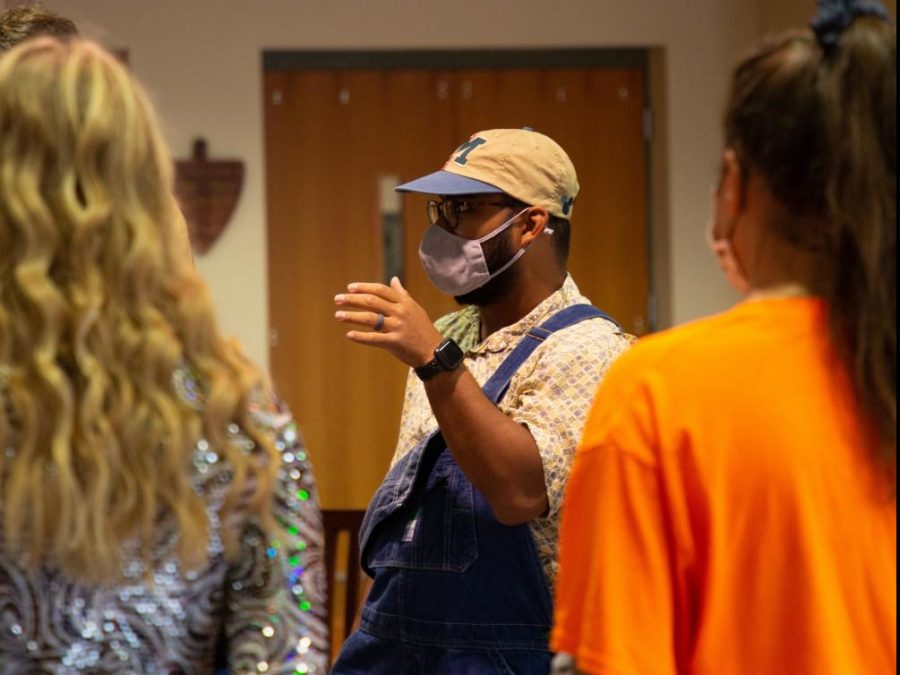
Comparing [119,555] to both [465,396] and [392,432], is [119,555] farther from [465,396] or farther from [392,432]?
[392,432]

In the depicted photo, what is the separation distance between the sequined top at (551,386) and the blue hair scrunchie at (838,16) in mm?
844

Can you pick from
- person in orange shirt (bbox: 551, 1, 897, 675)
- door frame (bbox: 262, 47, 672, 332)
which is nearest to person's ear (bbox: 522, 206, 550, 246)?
person in orange shirt (bbox: 551, 1, 897, 675)

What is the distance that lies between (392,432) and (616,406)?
393 centimetres

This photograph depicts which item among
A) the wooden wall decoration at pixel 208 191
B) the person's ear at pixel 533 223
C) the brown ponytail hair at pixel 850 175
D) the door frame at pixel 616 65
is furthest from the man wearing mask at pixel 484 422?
the door frame at pixel 616 65

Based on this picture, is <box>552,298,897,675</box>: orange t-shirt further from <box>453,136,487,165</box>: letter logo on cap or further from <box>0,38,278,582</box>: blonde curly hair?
<box>453,136,487,165</box>: letter logo on cap

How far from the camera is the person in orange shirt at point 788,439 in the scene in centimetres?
106

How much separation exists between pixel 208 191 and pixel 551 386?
322 cm

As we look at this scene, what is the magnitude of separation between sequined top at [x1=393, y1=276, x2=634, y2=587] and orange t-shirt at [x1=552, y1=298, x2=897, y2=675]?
0.71 meters

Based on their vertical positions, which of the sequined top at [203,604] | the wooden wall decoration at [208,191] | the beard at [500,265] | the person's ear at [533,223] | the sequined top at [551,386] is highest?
the wooden wall decoration at [208,191]

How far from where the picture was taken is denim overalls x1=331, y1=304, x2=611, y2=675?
5.93 feet

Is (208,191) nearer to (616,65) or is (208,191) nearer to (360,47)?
(360,47)

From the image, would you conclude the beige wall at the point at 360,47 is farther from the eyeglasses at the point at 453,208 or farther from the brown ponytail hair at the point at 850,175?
the brown ponytail hair at the point at 850,175

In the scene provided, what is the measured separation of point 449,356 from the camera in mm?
1771

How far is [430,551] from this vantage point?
73.5 inches
